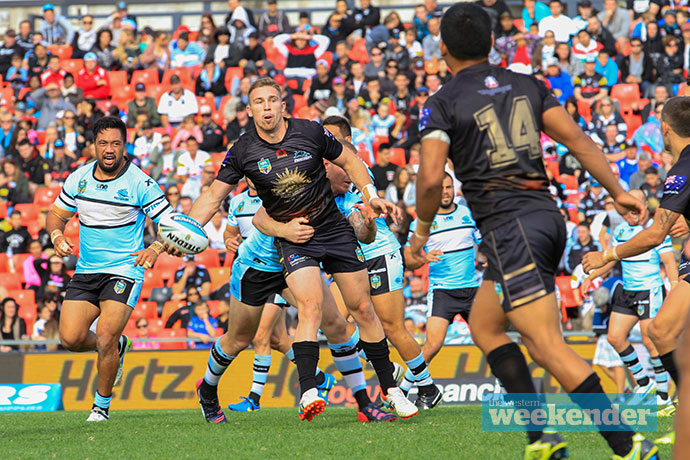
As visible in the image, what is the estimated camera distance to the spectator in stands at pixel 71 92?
21.9 metres

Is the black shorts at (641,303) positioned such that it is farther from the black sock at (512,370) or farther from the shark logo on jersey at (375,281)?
the black sock at (512,370)

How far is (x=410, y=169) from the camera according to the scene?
58.6ft

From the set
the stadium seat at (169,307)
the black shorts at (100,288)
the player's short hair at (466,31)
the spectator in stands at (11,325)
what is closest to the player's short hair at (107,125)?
the black shorts at (100,288)

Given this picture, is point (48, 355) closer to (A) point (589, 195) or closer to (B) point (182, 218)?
(B) point (182, 218)

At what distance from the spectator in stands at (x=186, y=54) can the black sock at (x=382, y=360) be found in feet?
54.0

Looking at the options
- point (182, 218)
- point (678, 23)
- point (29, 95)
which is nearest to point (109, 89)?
point (29, 95)

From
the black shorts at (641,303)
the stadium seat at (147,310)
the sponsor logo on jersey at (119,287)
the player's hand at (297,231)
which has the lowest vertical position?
the stadium seat at (147,310)

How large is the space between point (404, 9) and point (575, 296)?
13.0m

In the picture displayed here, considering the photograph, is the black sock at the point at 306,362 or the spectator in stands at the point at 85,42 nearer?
the black sock at the point at 306,362

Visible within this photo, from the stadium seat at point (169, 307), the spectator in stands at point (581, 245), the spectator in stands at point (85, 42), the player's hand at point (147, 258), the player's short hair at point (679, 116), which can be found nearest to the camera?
the player's short hair at point (679, 116)

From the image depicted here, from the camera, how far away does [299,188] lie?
7.79 m

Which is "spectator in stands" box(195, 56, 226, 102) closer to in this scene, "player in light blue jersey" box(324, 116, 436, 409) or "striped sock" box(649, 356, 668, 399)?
"player in light blue jersey" box(324, 116, 436, 409)

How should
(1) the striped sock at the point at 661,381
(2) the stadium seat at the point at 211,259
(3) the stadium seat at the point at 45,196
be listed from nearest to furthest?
(1) the striped sock at the point at 661,381 < (2) the stadium seat at the point at 211,259 < (3) the stadium seat at the point at 45,196

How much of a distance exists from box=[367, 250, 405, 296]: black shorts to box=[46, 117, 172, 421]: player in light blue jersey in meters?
2.19
